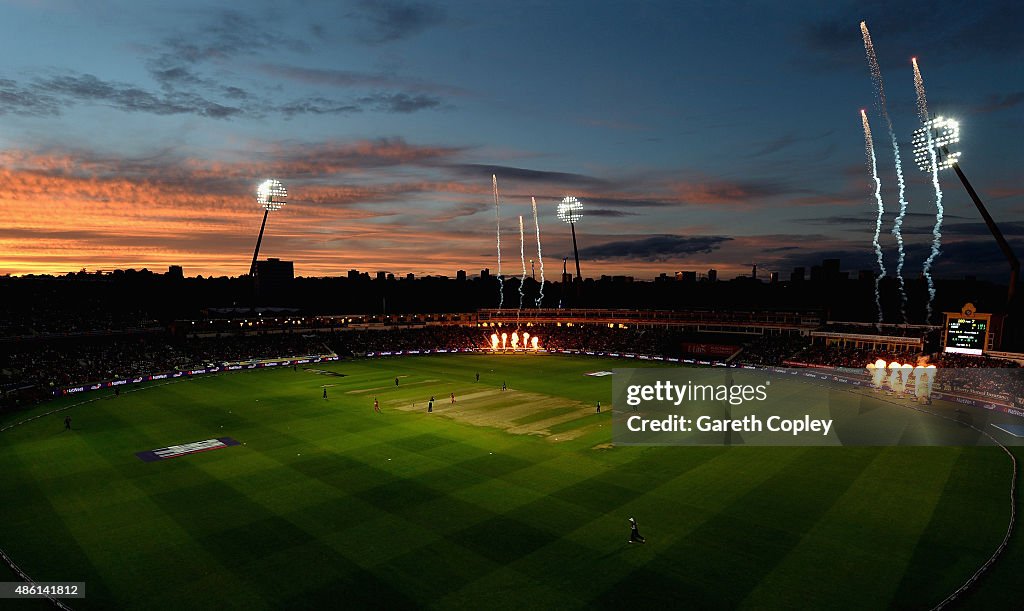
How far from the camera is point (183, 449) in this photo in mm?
34375

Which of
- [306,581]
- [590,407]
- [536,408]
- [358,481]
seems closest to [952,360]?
[590,407]

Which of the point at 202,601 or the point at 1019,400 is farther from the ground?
the point at 1019,400

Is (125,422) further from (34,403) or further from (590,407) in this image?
(590,407)

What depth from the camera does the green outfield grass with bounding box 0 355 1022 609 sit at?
18.2m

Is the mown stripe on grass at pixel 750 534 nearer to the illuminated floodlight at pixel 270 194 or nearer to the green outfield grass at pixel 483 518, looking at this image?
the green outfield grass at pixel 483 518

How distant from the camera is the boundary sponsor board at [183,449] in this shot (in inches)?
1288

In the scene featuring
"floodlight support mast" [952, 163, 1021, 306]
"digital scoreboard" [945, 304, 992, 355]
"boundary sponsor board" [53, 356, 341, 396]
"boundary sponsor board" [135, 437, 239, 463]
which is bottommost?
"boundary sponsor board" [135, 437, 239, 463]

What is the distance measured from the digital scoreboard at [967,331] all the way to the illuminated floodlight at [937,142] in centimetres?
1525

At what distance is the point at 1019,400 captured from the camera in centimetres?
4481

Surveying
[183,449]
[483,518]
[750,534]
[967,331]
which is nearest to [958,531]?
[750,534]

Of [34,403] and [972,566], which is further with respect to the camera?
[34,403]

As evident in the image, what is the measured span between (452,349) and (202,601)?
77959 millimetres
